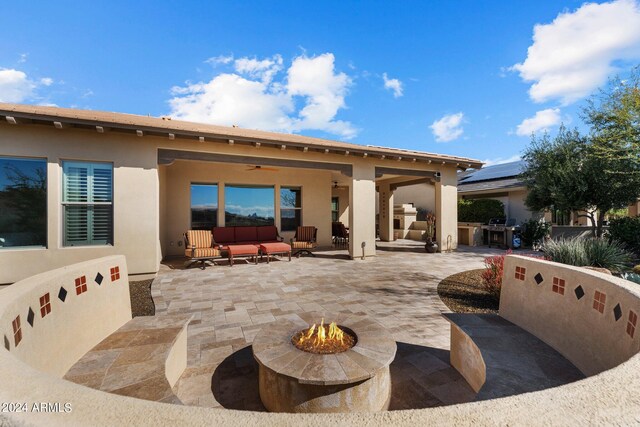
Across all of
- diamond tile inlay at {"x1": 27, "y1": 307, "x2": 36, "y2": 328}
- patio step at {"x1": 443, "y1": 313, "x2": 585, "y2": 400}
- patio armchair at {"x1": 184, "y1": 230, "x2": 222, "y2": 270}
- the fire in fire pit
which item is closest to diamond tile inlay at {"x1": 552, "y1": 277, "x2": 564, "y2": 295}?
patio step at {"x1": 443, "y1": 313, "x2": 585, "y2": 400}

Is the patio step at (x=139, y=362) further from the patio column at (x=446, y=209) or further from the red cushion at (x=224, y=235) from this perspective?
the patio column at (x=446, y=209)

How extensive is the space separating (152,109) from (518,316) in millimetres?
12708

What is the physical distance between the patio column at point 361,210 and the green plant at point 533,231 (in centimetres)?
883

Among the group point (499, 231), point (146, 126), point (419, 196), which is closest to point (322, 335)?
point (146, 126)

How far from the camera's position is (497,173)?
19734 mm

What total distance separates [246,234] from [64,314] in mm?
7600

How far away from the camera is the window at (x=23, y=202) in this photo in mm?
6156

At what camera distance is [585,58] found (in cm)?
1028

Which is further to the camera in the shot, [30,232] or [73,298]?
[30,232]

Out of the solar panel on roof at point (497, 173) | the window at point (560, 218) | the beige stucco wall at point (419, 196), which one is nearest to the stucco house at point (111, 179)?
the beige stucco wall at point (419, 196)

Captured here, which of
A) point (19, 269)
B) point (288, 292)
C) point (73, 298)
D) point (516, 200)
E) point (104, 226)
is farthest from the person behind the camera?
point (516, 200)

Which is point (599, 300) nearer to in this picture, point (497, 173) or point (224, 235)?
point (224, 235)

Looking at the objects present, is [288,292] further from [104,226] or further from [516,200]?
[516,200]

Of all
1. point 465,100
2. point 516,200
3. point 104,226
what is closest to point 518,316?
point 104,226
